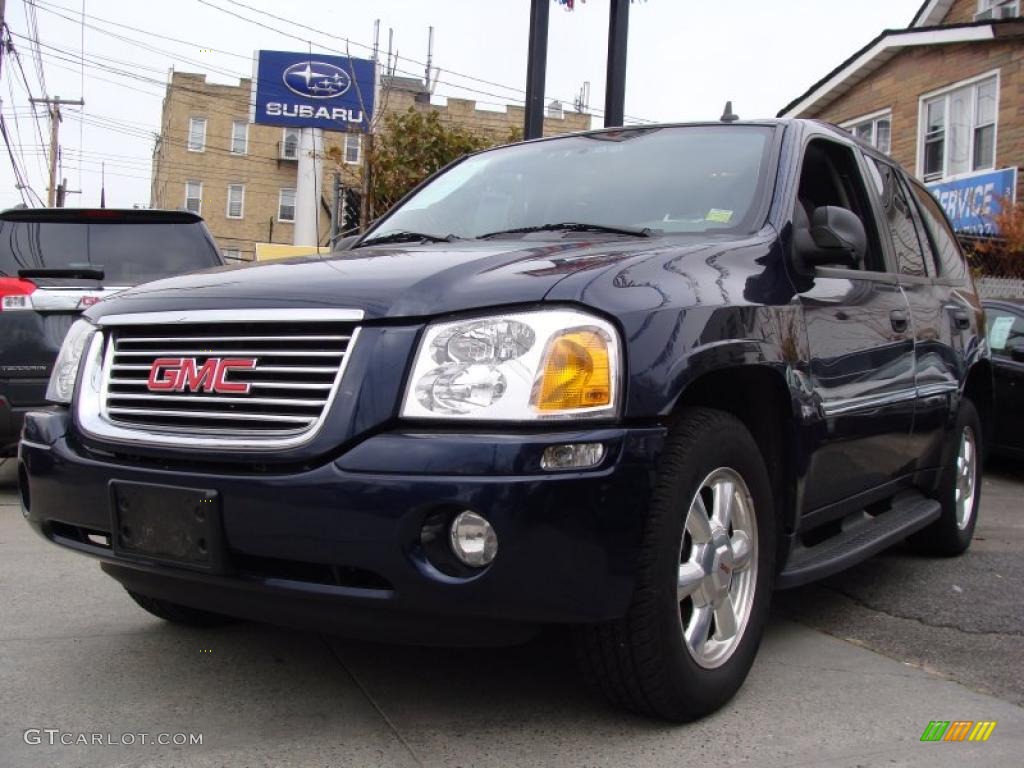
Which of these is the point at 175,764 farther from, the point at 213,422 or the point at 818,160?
the point at 818,160

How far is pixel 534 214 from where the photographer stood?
12.4ft

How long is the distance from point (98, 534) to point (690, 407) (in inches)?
64.7

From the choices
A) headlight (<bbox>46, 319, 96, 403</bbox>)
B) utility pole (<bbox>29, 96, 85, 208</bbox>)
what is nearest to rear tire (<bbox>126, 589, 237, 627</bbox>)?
headlight (<bbox>46, 319, 96, 403</bbox>)

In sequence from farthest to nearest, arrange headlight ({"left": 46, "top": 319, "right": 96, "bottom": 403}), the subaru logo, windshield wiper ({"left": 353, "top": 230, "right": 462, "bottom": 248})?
the subaru logo, windshield wiper ({"left": 353, "top": 230, "right": 462, "bottom": 248}), headlight ({"left": 46, "top": 319, "right": 96, "bottom": 403})

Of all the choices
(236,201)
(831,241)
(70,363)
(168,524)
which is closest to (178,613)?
(70,363)

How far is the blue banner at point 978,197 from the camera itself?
15109 millimetres

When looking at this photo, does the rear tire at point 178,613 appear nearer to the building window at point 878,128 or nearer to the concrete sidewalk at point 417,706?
the concrete sidewalk at point 417,706

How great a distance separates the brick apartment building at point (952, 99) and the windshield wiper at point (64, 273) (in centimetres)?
1148

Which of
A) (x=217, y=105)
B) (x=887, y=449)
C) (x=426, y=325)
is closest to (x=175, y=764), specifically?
(x=426, y=325)

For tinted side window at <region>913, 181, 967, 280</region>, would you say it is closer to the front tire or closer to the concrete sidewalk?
the concrete sidewalk

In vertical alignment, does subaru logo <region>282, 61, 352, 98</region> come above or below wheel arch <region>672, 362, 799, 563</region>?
above

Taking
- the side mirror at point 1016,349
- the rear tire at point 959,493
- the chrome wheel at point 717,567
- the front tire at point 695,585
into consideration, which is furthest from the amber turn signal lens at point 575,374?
the side mirror at point 1016,349

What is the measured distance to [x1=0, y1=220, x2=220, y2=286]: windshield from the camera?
6305 mm

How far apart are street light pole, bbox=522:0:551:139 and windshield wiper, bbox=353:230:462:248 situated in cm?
540
